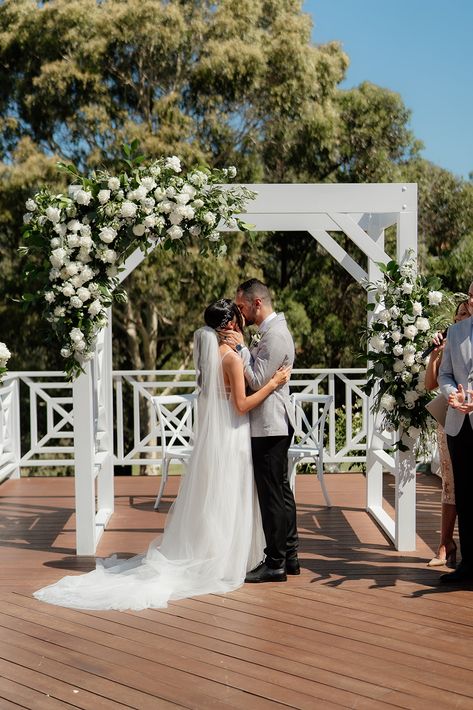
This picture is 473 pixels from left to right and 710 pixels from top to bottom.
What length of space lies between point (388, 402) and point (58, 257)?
2.10m

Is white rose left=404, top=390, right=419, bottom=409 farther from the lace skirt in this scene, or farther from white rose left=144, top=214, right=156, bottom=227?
white rose left=144, top=214, right=156, bottom=227

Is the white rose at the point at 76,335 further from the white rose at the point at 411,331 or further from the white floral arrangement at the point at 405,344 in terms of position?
the white rose at the point at 411,331

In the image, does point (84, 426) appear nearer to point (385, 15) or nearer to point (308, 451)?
point (308, 451)

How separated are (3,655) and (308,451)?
3417 mm

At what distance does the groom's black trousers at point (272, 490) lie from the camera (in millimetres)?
5207

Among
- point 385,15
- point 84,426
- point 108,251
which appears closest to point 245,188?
point 108,251

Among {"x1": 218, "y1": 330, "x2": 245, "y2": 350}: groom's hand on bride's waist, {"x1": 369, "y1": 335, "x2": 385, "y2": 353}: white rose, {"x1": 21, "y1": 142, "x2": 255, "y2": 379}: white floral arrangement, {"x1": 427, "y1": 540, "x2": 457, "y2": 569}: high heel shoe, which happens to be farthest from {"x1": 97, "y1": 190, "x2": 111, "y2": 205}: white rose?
{"x1": 427, "y1": 540, "x2": 457, "y2": 569}: high heel shoe

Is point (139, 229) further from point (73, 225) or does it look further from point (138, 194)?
point (73, 225)

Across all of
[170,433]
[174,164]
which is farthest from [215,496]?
[170,433]

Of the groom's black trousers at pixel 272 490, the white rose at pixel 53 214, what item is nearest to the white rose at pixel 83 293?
the white rose at pixel 53 214

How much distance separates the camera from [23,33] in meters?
16.7

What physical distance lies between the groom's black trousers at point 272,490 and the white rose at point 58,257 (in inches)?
59.6

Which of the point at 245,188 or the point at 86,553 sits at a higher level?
the point at 245,188

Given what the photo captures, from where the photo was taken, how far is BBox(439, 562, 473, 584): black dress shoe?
5105 mm
